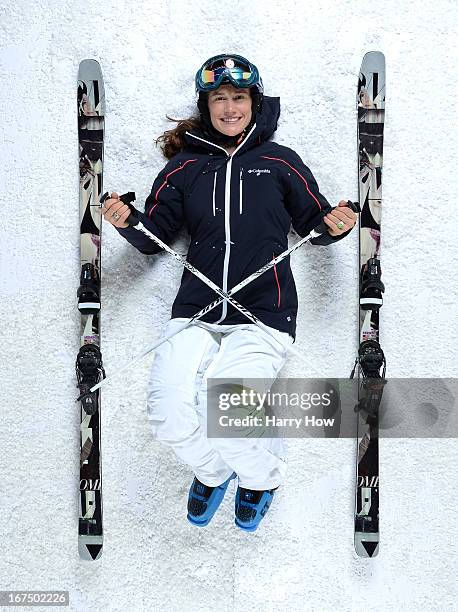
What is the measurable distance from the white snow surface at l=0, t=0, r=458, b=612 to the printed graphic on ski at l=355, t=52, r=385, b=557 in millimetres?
51

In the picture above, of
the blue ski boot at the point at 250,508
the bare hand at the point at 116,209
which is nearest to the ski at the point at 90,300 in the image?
the bare hand at the point at 116,209

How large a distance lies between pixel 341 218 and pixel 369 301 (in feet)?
1.12

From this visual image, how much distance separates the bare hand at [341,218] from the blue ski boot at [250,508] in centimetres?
87

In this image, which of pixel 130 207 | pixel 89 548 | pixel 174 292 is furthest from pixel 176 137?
pixel 89 548

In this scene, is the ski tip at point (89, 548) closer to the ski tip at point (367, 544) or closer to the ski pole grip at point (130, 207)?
the ski tip at point (367, 544)

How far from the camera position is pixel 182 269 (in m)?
2.13

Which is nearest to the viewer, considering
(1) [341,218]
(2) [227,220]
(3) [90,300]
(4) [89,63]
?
(1) [341,218]

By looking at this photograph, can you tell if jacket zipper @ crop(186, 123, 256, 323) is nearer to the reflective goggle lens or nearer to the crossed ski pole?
the crossed ski pole

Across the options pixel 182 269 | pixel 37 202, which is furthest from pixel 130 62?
pixel 182 269

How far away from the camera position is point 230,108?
1.94m

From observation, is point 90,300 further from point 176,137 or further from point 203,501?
point 203,501

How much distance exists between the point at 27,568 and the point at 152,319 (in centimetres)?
95

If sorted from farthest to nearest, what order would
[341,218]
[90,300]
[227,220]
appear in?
[90,300] → [227,220] → [341,218]

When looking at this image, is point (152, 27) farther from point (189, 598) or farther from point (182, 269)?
point (189, 598)
